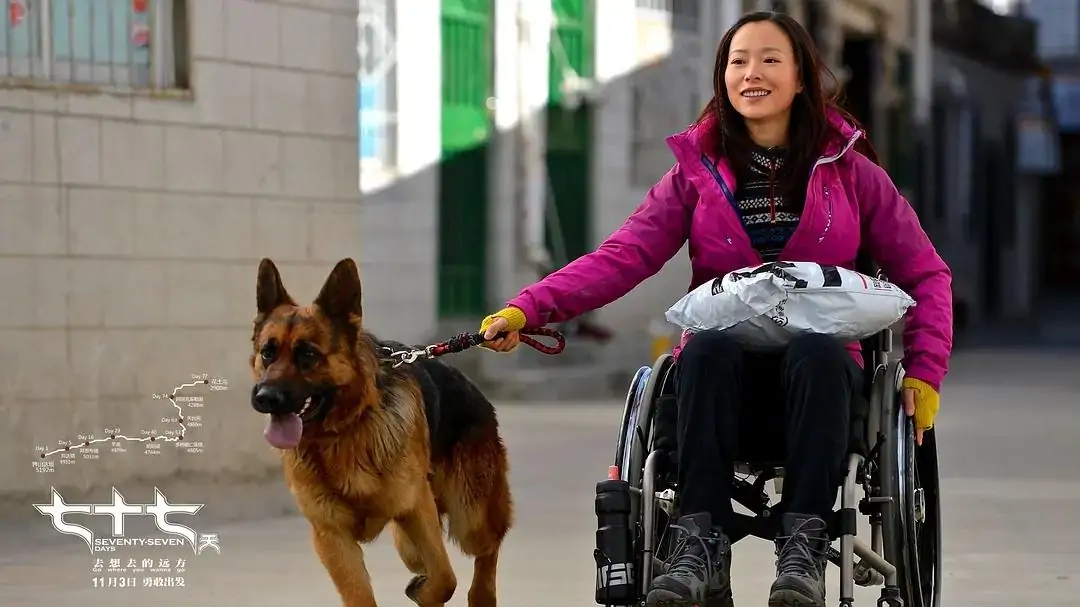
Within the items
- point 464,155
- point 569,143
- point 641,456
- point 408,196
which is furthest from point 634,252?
point 569,143

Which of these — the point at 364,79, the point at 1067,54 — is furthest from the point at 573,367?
the point at 1067,54

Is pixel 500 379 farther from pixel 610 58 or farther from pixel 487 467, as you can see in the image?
pixel 487 467

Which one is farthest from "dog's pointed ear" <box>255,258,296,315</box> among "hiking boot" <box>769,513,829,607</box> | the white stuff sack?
"hiking boot" <box>769,513,829,607</box>

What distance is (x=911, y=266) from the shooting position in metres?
5.12

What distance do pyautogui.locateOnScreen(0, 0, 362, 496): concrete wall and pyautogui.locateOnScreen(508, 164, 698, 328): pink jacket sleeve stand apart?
3.93m

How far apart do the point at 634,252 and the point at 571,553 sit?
3088 millimetres

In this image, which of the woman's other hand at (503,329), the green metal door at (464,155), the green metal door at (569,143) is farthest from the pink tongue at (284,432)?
the green metal door at (569,143)

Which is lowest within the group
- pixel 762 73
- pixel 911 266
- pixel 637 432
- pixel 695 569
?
pixel 695 569

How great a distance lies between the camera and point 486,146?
2092cm

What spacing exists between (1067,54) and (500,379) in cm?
3227

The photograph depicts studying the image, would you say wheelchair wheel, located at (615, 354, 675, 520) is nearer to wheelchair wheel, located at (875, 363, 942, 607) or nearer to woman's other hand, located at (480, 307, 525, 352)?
woman's other hand, located at (480, 307, 525, 352)

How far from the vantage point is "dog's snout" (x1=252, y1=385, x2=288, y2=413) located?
16.3 ft

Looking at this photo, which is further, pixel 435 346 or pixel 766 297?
pixel 435 346

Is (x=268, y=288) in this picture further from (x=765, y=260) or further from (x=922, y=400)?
(x=922, y=400)
